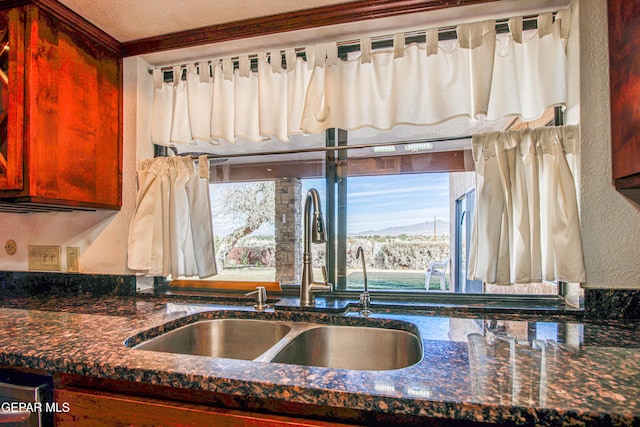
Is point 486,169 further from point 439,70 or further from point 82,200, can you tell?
point 82,200

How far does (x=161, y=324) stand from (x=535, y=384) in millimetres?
1132

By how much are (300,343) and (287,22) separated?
1.30 m

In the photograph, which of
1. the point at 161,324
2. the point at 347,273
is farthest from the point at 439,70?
the point at 161,324

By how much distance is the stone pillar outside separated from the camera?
174 centimetres

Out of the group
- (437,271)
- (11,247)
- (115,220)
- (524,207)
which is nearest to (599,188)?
(524,207)

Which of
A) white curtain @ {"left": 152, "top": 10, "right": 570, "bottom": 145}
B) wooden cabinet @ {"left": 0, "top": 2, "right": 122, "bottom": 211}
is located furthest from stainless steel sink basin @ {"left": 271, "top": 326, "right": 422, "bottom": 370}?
wooden cabinet @ {"left": 0, "top": 2, "right": 122, "bottom": 211}

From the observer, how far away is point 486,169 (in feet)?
4.37

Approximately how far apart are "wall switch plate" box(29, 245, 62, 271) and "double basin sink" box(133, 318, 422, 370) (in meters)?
0.98

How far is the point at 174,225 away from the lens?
1.64m

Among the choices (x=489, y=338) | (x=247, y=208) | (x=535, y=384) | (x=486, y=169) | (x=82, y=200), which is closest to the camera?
(x=535, y=384)

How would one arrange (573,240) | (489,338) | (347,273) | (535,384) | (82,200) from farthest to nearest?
(347,273), (82,200), (573,240), (489,338), (535,384)

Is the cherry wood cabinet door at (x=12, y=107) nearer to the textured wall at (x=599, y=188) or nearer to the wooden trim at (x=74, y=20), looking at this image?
the wooden trim at (x=74, y=20)

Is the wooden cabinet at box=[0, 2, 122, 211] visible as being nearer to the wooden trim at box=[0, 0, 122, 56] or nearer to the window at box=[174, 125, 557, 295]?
the wooden trim at box=[0, 0, 122, 56]

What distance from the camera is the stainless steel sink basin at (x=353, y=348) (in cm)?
121
